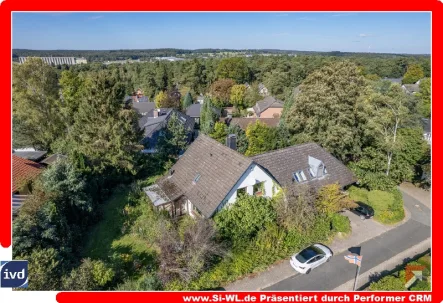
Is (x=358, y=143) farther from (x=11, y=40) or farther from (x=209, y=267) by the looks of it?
(x=11, y=40)

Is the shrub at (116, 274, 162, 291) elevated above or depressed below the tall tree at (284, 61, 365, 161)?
below

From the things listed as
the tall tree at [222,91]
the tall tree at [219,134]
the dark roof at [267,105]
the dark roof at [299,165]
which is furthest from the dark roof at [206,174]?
the tall tree at [222,91]

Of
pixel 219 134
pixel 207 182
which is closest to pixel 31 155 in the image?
pixel 219 134

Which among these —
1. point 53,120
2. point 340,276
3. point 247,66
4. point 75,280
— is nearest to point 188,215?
point 75,280

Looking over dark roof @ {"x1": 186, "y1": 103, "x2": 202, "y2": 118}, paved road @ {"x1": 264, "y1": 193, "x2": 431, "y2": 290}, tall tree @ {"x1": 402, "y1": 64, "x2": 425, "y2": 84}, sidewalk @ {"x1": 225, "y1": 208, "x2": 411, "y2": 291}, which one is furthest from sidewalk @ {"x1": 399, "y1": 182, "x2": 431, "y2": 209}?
tall tree @ {"x1": 402, "y1": 64, "x2": 425, "y2": 84}

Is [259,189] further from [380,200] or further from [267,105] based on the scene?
[267,105]

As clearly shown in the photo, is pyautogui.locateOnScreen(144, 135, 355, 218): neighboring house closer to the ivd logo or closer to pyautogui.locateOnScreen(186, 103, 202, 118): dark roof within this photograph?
the ivd logo
